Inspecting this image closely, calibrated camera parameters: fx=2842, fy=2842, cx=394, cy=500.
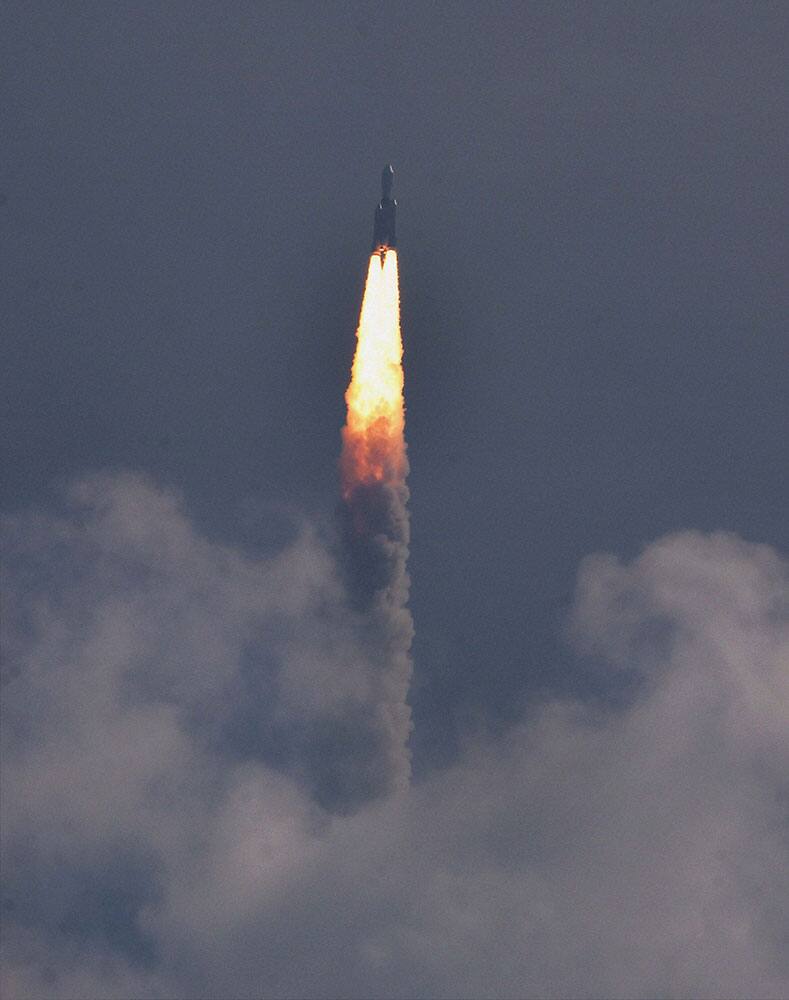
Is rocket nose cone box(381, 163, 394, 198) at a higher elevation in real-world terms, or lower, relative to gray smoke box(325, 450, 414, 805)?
higher

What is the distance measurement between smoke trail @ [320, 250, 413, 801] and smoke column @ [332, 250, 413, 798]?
0.06 meters

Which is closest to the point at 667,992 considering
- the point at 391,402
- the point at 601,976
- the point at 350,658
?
the point at 601,976

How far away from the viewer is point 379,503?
181 meters

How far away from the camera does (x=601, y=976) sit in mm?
182250

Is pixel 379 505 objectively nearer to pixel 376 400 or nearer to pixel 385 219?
pixel 376 400

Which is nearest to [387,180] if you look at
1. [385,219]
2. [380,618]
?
[385,219]

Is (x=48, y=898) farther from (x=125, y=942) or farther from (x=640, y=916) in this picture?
(x=640, y=916)

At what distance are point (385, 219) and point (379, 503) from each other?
1900 centimetres

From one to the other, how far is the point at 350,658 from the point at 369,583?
5.95 m

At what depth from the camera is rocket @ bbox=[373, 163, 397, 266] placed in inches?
6772

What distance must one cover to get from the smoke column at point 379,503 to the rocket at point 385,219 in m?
2.72

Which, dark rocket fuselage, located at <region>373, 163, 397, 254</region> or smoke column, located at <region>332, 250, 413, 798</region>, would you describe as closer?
dark rocket fuselage, located at <region>373, 163, 397, 254</region>

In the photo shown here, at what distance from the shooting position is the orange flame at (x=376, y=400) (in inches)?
7116

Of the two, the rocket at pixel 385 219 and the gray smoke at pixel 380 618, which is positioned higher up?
the rocket at pixel 385 219
